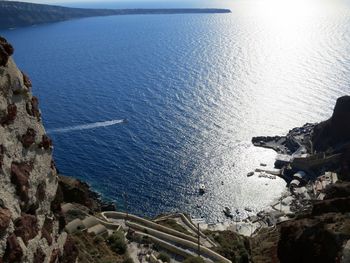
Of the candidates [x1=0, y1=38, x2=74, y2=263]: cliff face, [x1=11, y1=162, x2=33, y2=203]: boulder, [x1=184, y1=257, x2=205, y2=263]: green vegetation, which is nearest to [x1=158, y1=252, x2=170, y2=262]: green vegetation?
[x1=184, y1=257, x2=205, y2=263]: green vegetation

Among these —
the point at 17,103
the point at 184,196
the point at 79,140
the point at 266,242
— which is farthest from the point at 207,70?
the point at 17,103

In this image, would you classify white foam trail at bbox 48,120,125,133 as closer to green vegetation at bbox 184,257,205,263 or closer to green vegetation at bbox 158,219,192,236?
green vegetation at bbox 158,219,192,236

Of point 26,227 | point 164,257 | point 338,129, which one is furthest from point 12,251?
point 338,129

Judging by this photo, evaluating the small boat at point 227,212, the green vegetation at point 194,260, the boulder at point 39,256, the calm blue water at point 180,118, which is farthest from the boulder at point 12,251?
the small boat at point 227,212

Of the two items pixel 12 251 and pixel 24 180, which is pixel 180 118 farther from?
pixel 12 251

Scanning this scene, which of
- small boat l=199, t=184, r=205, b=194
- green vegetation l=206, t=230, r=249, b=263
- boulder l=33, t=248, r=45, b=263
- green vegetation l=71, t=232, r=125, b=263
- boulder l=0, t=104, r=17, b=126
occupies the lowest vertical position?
small boat l=199, t=184, r=205, b=194

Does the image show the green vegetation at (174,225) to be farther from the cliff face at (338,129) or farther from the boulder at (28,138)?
the cliff face at (338,129)

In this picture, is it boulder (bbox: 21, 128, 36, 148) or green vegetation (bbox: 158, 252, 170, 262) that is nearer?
boulder (bbox: 21, 128, 36, 148)
